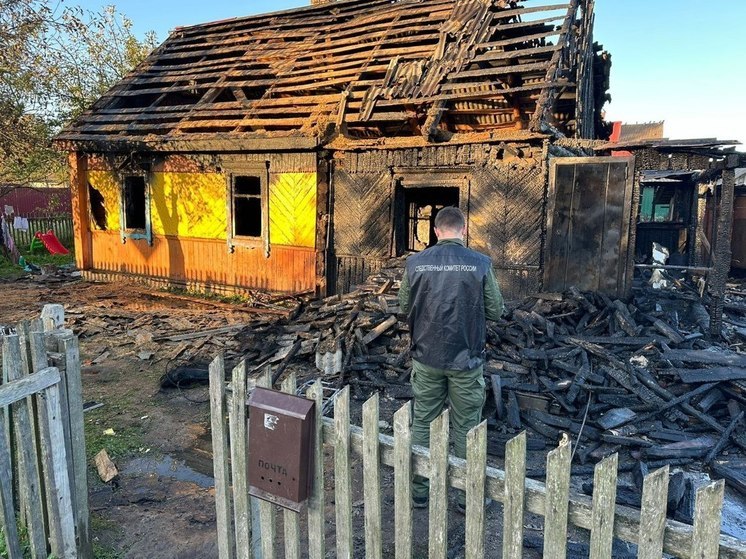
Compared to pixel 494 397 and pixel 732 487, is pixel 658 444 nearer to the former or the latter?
pixel 732 487

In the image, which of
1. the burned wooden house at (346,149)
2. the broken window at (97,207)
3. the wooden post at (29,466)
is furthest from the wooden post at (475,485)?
the broken window at (97,207)

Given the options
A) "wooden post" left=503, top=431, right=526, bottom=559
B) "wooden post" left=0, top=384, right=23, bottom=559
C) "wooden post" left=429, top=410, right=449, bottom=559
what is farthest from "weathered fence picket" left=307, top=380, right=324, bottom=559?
"wooden post" left=0, top=384, right=23, bottom=559

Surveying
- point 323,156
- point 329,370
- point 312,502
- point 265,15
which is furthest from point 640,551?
point 265,15

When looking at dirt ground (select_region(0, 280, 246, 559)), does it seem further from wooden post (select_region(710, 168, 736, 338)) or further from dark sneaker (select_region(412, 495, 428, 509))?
wooden post (select_region(710, 168, 736, 338))

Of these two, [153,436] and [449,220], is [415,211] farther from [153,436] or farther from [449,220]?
[449,220]

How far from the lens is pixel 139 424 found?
6.23 m

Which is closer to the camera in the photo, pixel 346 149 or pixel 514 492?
pixel 514 492

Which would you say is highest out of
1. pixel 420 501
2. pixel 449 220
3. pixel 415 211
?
pixel 449 220

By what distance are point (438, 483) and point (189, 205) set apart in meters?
13.2

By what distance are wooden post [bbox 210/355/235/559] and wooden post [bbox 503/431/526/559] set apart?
1663 mm

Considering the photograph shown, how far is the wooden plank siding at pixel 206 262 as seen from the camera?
1270 cm

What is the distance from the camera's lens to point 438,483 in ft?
8.09

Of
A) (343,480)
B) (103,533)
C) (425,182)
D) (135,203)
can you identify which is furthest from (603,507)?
(135,203)

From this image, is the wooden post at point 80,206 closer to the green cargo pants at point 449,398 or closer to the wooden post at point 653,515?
the green cargo pants at point 449,398
